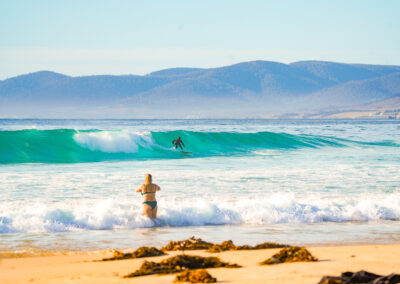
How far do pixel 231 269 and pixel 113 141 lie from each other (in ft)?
87.8

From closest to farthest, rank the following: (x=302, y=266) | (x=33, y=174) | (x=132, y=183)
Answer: (x=302, y=266) < (x=132, y=183) < (x=33, y=174)

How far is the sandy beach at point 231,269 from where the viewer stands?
691 cm

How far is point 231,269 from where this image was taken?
24.1ft

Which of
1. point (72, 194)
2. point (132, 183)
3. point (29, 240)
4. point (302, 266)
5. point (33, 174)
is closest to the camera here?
point (302, 266)

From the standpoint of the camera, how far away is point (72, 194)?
47.1 ft

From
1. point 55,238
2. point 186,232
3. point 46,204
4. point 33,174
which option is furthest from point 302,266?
point 33,174

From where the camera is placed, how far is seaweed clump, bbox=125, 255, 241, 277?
7.16 m

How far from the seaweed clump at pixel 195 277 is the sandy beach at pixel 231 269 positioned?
0.50 feet

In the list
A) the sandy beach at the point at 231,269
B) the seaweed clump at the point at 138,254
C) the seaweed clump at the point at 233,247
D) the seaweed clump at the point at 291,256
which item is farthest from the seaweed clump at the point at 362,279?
the seaweed clump at the point at 138,254

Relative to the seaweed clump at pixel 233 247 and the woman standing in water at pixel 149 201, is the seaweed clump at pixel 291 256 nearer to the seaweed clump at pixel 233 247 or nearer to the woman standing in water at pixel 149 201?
the seaweed clump at pixel 233 247

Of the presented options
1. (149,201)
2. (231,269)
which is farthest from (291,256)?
(149,201)

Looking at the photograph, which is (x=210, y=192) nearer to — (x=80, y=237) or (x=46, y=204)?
(x=46, y=204)

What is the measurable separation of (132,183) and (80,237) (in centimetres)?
654

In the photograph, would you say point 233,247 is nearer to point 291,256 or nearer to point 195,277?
point 291,256
